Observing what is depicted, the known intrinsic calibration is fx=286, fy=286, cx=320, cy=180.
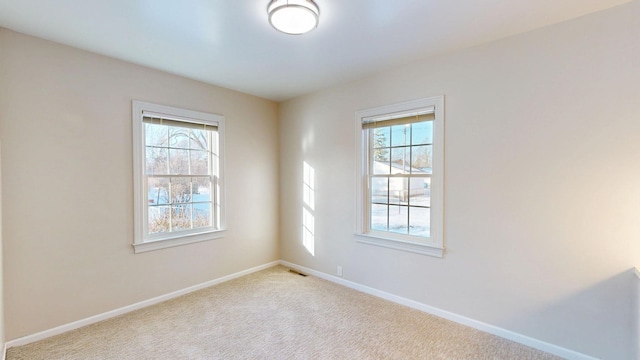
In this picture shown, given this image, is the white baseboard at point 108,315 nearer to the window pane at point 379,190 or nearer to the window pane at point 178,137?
the window pane at point 178,137

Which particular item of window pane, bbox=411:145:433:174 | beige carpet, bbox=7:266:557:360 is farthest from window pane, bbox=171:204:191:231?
window pane, bbox=411:145:433:174

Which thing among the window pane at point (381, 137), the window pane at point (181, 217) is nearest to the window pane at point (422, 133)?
the window pane at point (381, 137)

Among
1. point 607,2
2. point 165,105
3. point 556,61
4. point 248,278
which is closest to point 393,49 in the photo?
point 556,61

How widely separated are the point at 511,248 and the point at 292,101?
3205 mm

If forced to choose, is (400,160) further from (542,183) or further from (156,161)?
(156,161)

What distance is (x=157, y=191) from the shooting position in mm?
3199

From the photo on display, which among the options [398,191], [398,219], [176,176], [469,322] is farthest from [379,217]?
[176,176]

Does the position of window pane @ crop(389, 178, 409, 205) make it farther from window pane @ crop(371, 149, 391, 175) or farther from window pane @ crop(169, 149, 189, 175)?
window pane @ crop(169, 149, 189, 175)

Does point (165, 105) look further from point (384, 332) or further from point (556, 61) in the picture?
point (556, 61)

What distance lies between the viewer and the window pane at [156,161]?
3.13 m

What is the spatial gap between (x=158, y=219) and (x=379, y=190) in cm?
254

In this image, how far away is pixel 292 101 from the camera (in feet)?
13.8

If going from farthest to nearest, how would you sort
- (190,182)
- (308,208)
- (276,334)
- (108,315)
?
(308,208), (190,182), (108,315), (276,334)

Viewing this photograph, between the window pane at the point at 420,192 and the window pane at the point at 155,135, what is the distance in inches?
111
